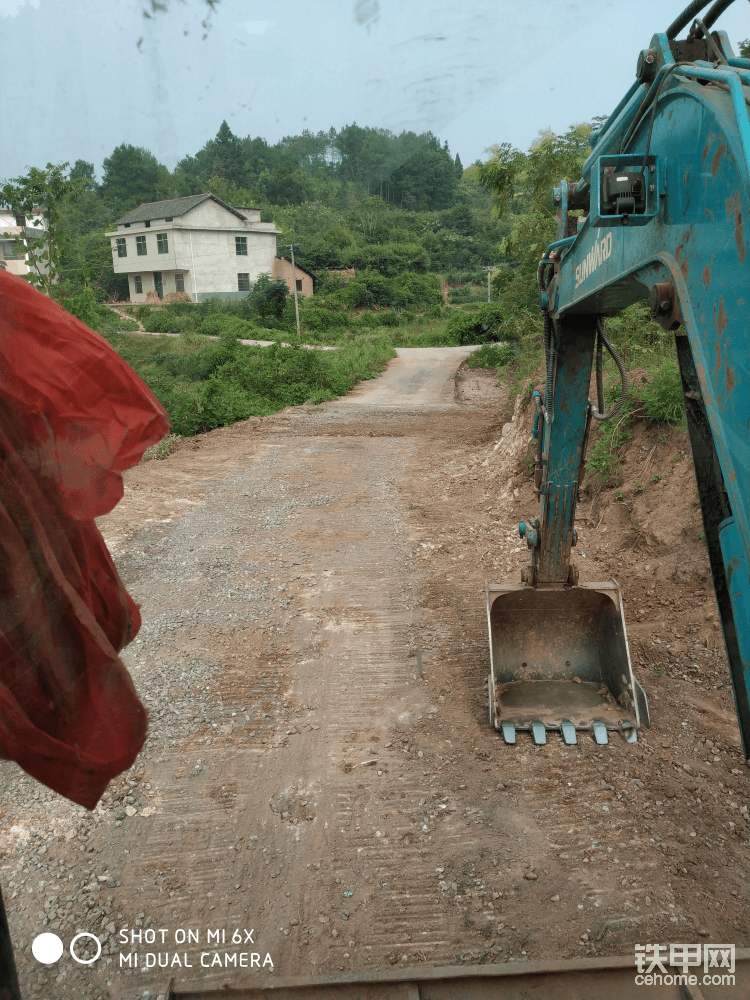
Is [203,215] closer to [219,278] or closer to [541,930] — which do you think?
[219,278]

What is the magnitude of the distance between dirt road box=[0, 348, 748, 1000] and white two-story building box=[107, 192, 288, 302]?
37.1m

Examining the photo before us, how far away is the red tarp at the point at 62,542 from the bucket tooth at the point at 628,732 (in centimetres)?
326

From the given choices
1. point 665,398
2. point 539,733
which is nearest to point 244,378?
point 665,398

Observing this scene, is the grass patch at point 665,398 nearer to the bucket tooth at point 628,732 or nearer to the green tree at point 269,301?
the bucket tooth at point 628,732

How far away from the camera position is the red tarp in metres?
1.41

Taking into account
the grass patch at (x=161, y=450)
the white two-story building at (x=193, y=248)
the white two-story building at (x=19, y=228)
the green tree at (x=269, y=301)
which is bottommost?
A: the grass patch at (x=161, y=450)

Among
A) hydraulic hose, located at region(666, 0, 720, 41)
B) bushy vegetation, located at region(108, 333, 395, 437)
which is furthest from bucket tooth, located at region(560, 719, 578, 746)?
bushy vegetation, located at region(108, 333, 395, 437)

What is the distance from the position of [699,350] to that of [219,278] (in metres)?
42.7

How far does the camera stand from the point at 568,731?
13.7 ft

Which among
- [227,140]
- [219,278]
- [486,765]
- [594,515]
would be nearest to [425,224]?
[227,140]

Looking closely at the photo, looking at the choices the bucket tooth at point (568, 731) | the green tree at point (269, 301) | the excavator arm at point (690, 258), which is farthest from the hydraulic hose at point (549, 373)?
the green tree at point (269, 301)

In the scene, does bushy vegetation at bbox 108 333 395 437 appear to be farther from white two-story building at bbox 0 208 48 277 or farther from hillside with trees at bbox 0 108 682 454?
white two-story building at bbox 0 208 48 277

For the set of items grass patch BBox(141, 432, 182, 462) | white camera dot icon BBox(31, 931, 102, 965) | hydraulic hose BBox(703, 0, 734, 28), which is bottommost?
white camera dot icon BBox(31, 931, 102, 965)

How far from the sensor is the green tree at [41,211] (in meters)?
9.01
